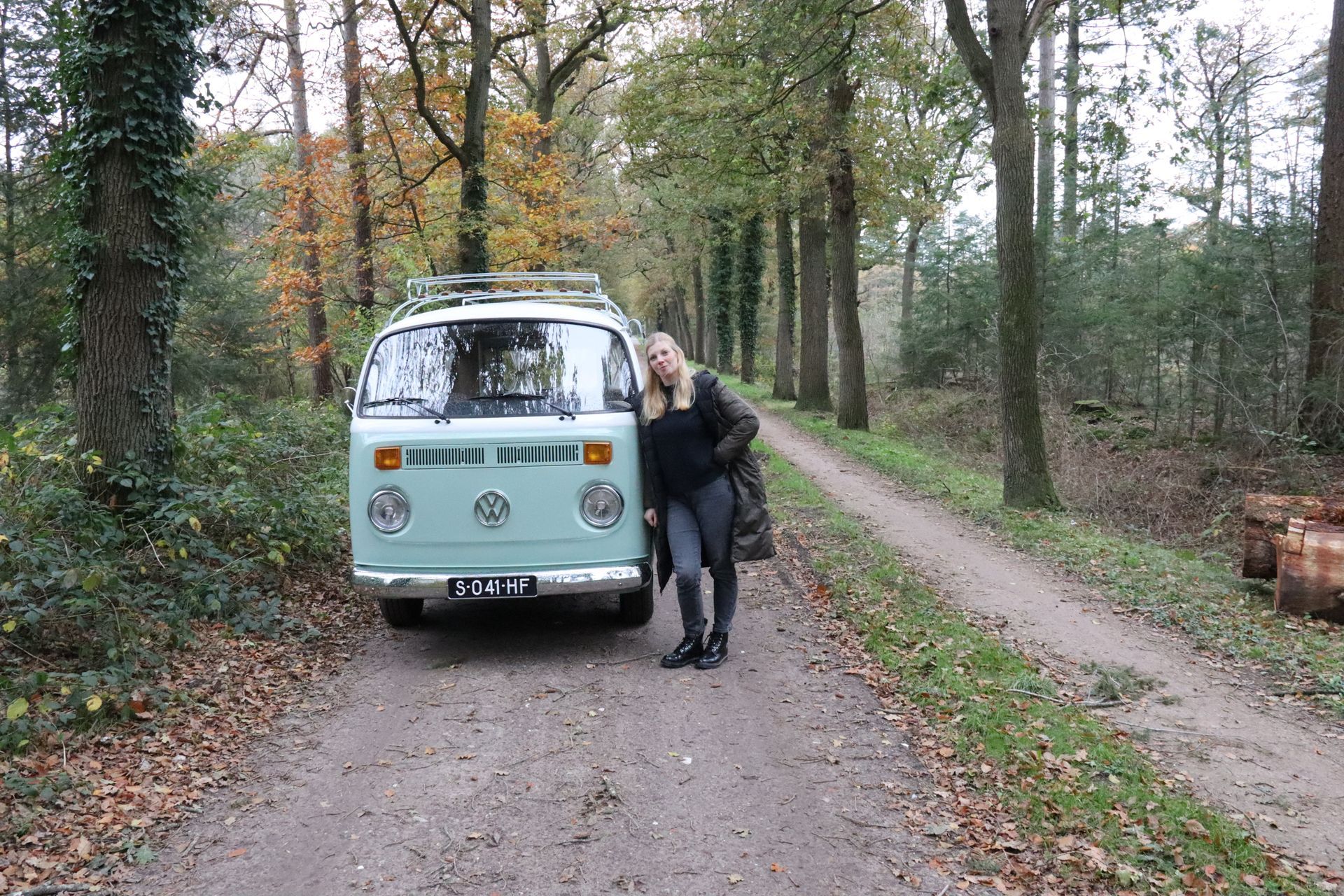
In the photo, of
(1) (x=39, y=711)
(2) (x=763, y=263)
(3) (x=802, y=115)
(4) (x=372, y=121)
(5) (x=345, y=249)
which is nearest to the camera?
(1) (x=39, y=711)

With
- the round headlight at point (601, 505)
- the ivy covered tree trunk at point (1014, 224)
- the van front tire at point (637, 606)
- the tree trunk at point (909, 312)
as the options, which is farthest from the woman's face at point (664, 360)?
the tree trunk at point (909, 312)

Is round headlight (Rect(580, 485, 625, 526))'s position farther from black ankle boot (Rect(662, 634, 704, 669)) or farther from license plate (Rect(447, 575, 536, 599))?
black ankle boot (Rect(662, 634, 704, 669))

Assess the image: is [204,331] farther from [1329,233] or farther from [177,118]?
[1329,233]

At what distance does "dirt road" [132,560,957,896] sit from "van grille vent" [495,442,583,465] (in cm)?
137

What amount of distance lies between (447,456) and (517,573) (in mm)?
898

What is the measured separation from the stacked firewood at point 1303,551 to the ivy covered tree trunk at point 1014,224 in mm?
3388

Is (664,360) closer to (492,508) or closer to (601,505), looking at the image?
(601,505)

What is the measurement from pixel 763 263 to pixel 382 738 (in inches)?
1138

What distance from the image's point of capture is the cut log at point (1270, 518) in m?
7.38

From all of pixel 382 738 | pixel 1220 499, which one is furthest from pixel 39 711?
pixel 1220 499

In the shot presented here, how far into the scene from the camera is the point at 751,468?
5.70 m

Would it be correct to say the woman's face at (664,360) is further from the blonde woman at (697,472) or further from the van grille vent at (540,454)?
the van grille vent at (540,454)

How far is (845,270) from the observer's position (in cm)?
1839

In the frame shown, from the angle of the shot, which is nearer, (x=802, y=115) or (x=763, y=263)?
(x=802, y=115)
